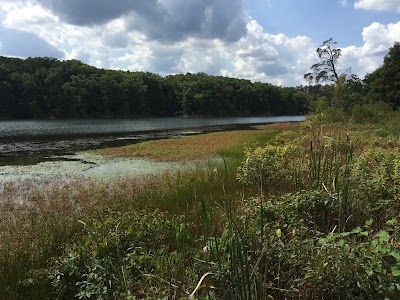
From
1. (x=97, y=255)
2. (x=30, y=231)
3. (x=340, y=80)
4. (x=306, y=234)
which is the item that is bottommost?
(x=30, y=231)

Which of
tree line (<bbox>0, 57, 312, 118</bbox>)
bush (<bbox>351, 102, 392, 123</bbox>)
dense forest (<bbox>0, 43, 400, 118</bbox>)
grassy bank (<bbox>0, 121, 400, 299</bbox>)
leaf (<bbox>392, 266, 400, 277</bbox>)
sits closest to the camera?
leaf (<bbox>392, 266, 400, 277</bbox>)

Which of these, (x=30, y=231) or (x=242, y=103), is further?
(x=242, y=103)

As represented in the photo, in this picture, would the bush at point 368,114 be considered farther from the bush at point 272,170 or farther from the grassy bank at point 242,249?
the grassy bank at point 242,249

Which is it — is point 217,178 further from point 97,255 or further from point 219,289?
point 219,289

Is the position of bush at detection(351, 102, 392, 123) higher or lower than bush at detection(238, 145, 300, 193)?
higher

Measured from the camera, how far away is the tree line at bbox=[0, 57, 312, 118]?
89.6 meters

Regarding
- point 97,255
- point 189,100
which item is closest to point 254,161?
point 97,255

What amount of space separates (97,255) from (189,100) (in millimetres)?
118552

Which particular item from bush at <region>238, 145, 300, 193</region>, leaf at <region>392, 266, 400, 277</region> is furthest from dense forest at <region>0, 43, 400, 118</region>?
leaf at <region>392, 266, 400, 277</region>

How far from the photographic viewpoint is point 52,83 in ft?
308

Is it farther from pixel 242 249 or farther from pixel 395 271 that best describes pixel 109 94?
pixel 395 271

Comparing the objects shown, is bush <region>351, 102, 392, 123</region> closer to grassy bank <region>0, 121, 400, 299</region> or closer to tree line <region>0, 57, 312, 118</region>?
grassy bank <region>0, 121, 400, 299</region>

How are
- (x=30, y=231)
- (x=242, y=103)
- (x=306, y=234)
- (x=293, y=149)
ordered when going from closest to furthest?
(x=306, y=234) < (x=30, y=231) < (x=293, y=149) < (x=242, y=103)

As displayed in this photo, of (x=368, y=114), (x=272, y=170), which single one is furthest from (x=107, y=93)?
(x=272, y=170)
